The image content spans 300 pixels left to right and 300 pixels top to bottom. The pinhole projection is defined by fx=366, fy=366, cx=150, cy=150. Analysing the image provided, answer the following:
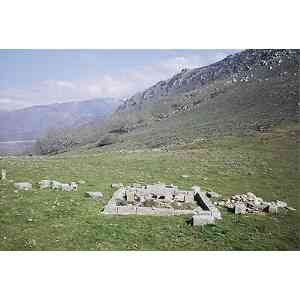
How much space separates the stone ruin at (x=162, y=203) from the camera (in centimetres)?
1283

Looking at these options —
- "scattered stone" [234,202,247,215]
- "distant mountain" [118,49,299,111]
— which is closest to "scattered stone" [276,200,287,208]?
"scattered stone" [234,202,247,215]

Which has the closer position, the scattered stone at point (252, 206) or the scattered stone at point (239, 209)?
the scattered stone at point (239, 209)

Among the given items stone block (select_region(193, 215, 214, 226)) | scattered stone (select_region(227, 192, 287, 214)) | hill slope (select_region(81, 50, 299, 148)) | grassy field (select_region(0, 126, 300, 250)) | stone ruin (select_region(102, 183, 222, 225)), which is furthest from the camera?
hill slope (select_region(81, 50, 299, 148))

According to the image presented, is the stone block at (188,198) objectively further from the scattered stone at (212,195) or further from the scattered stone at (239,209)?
the scattered stone at (239,209)

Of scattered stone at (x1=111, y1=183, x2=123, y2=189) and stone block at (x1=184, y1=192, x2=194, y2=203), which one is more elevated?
scattered stone at (x1=111, y1=183, x2=123, y2=189)

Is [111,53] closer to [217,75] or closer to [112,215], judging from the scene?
[112,215]

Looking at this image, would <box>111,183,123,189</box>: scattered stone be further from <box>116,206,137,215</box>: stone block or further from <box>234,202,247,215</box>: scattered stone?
<box>234,202,247,215</box>: scattered stone

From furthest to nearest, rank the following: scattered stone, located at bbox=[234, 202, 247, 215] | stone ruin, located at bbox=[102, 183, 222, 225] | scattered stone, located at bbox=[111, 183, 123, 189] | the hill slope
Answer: the hill slope
scattered stone, located at bbox=[111, 183, 123, 189]
scattered stone, located at bbox=[234, 202, 247, 215]
stone ruin, located at bbox=[102, 183, 222, 225]

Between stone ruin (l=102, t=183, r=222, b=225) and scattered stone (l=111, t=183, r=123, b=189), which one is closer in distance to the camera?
stone ruin (l=102, t=183, r=222, b=225)

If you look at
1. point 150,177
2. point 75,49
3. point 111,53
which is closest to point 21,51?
point 75,49

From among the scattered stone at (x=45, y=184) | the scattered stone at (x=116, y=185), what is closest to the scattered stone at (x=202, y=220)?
the scattered stone at (x=116, y=185)

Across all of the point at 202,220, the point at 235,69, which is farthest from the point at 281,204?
the point at 235,69

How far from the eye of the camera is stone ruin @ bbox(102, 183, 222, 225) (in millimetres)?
12833

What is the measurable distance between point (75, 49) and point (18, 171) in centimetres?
1047
